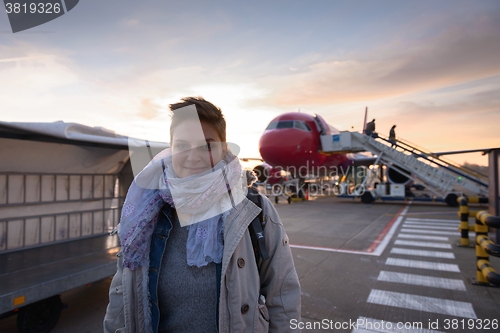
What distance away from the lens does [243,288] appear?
1.42m

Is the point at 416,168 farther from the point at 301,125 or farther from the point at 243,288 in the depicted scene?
the point at 243,288

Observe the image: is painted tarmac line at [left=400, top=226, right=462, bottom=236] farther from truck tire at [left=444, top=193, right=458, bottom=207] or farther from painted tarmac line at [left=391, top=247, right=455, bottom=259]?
truck tire at [left=444, top=193, right=458, bottom=207]

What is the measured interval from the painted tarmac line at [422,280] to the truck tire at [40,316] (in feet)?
14.5

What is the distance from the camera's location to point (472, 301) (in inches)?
152

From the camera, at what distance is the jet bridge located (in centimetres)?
1432

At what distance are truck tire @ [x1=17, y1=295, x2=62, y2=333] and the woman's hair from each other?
2.77m

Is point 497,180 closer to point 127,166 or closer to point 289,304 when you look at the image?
point 289,304

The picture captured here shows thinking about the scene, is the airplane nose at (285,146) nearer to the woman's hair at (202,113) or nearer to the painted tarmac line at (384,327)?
the painted tarmac line at (384,327)

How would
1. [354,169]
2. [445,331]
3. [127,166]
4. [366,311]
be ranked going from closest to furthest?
[445,331]
[366,311]
[127,166]
[354,169]

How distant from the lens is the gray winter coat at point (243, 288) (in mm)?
1387

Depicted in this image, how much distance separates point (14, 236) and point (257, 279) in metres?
4.18

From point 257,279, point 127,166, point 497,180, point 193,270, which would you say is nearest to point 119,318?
point 193,270

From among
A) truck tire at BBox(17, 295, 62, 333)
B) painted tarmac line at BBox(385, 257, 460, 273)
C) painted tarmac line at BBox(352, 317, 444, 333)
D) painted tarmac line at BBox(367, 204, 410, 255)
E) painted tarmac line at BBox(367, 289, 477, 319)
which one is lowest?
painted tarmac line at BBox(352, 317, 444, 333)

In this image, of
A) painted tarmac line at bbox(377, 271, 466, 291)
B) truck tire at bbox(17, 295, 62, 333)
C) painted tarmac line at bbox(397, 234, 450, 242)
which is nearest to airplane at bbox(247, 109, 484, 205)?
painted tarmac line at bbox(397, 234, 450, 242)
